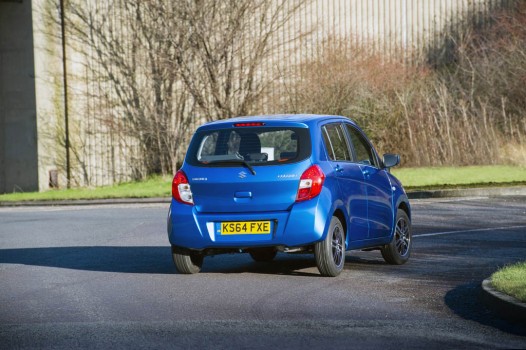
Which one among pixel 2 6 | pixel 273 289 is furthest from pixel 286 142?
pixel 2 6

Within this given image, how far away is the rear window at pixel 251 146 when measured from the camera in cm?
1117

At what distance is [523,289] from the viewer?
29.7 ft

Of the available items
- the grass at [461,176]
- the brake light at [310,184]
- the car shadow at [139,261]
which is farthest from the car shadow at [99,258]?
the grass at [461,176]

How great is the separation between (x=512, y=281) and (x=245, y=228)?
272cm

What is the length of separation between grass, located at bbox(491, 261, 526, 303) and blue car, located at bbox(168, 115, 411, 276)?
1755 millimetres

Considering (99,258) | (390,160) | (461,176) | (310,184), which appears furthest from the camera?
(461,176)

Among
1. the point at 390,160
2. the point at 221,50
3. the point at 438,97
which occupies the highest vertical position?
the point at 221,50

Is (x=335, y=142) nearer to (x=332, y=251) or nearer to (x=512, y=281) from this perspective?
(x=332, y=251)

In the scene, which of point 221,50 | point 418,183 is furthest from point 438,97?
point 418,183

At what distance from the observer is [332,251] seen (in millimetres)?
11148

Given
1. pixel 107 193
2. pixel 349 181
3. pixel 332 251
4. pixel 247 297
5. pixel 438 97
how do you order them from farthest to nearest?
pixel 438 97 → pixel 107 193 → pixel 349 181 → pixel 332 251 → pixel 247 297

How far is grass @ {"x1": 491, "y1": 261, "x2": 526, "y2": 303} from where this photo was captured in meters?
8.95

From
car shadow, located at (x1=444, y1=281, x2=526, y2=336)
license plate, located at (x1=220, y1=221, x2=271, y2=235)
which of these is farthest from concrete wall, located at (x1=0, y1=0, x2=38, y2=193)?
car shadow, located at (x1=444, y1=281, x2=526, y2=336)

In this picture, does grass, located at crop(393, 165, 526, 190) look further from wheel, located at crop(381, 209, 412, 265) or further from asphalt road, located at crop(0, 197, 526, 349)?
wheel, located at crop(381, 209, 412, 265)
